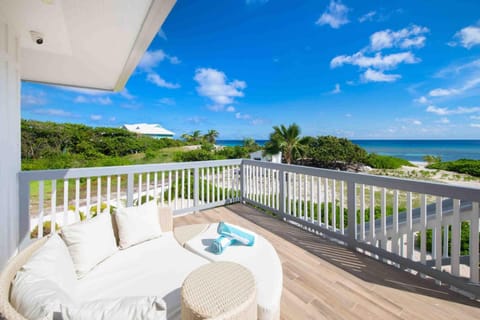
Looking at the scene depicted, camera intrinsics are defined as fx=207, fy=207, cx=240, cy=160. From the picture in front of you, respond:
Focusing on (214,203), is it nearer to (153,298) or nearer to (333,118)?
(153,298)

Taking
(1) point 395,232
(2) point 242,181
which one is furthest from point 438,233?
(2) point 242,181

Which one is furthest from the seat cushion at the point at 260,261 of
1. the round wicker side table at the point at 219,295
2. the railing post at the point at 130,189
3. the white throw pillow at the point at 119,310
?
the railing post at the point at 130,189

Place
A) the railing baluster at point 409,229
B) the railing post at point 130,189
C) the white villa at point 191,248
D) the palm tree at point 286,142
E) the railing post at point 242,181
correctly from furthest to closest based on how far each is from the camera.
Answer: the palm tree at point 286,142 < the railing post at point 242,181 < the railing post at point 130,189 < the railing baluster at point 409,229 < the white villa at point 191,248

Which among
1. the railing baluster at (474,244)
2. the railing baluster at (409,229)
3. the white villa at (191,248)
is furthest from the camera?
the railing baluster at (409,229)

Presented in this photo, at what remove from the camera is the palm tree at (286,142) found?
1576 centimetres

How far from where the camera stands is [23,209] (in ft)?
8.31

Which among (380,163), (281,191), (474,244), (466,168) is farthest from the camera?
(380,163)

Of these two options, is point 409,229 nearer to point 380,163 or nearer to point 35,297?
point 35,297

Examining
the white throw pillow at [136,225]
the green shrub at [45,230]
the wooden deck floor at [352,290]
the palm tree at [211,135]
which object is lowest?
the wooden deck floor at [352,290]

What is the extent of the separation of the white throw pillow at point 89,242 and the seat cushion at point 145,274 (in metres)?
0.06

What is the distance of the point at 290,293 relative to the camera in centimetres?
187

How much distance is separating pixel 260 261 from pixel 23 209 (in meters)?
2.95

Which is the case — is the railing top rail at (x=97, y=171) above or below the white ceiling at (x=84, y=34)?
below

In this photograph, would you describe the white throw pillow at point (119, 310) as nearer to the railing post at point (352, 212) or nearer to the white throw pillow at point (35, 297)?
the white throw pillow at point (35, 297)
